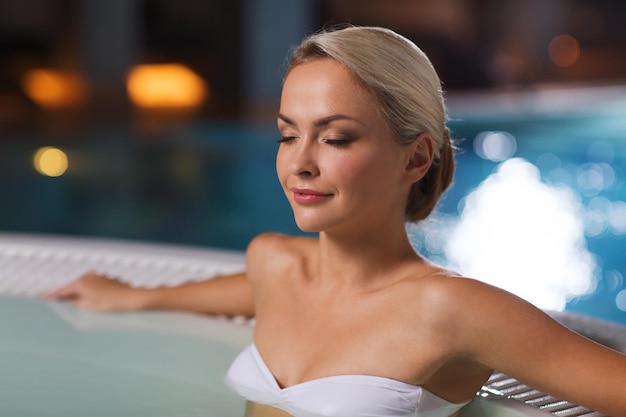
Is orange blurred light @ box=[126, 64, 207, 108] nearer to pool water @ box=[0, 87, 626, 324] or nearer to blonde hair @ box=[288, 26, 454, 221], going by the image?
pool water @ box=[0, 87, 626, 324]

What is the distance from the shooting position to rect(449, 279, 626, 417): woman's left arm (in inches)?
57.6

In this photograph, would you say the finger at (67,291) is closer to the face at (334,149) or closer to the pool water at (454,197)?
the face at (334,149)

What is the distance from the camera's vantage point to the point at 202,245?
19.5 ft

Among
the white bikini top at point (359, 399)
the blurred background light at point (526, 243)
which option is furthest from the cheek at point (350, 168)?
the blurred background light at point (526, 243)

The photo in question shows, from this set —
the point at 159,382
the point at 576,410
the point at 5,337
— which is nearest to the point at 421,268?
the point at 576,410

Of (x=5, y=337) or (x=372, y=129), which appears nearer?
(x=372, y=129)

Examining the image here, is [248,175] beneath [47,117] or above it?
beneath

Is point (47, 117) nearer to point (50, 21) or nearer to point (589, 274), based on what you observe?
point (50, 21)

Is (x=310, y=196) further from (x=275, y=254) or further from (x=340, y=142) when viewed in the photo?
(x=275, y=254)

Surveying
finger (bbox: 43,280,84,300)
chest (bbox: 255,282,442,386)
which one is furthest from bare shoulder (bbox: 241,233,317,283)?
finger (bbox: 43,280,84,300)

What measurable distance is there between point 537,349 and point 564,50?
18.4 metres

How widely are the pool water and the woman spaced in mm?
1980

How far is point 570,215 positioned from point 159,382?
4.51 m

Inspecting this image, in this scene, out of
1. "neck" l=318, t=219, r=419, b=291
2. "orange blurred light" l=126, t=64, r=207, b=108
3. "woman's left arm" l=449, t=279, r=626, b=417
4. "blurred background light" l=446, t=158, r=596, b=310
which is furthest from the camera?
"orange blurred light" l=126, t=64, r=207, b=108
